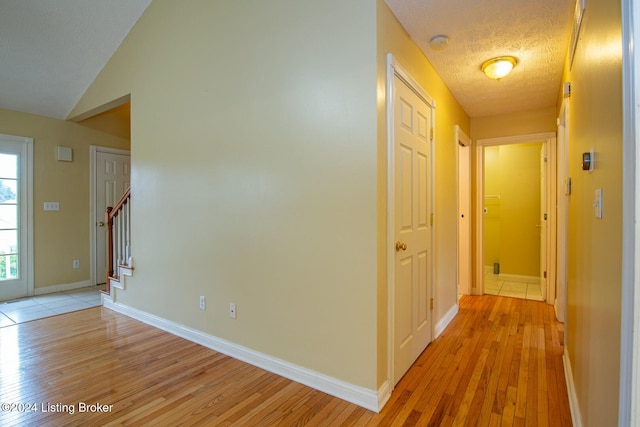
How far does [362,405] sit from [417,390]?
412 mm

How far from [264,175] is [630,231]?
1.93m

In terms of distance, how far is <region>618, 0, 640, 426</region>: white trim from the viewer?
2.44ft

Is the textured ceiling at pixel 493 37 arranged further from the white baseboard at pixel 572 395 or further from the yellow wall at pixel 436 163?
the white baseboard at pixel 572 395

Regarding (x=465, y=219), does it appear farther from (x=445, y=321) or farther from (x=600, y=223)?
(x=600, y=223)

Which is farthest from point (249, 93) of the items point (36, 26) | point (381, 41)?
point (36, 26)

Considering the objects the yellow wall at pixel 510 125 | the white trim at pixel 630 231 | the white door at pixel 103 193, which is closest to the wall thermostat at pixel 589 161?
the white trim at pixel 630 231

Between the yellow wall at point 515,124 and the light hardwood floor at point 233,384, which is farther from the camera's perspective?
the yellow wall at point 515,124

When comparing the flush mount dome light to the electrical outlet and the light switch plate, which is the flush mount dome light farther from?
the electrical outlet

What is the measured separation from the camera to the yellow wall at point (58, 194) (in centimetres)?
424

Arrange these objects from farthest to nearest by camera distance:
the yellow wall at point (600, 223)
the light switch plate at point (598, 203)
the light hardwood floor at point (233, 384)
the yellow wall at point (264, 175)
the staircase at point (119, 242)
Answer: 1. the staircase at point (119, 242)
2. the yellow wall at point (264, 175)
3. the light hardwood floor at point (233, 384)
4. the light switch plate at point (598, 203)
5. the yellow wall at point (600, 223)

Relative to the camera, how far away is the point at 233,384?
2094mm

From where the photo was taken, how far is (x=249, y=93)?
2.37 metres

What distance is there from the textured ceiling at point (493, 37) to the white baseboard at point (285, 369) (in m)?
2.35

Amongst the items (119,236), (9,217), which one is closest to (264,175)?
(119,236)
